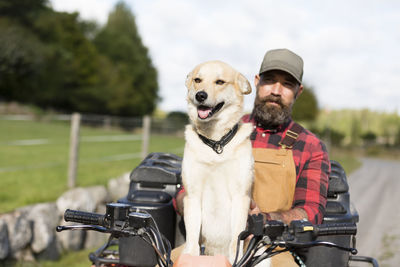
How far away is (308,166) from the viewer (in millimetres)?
2957

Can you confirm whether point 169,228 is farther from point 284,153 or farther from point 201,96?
point 201,96

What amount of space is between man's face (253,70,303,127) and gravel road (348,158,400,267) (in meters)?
3.60

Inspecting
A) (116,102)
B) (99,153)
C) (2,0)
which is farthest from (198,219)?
(116,102)

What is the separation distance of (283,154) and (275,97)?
0.46 metres

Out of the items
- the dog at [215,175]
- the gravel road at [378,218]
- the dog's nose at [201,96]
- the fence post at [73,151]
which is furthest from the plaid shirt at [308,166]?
the fence post at [73,151]

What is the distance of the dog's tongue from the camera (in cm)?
242

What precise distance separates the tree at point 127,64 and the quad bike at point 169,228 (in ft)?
139

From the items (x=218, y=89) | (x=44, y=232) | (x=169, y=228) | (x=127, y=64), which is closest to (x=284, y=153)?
(x=218, y=89)

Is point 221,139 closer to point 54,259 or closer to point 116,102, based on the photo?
point 54,259

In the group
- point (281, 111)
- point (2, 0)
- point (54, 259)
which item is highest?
point (2, 0)

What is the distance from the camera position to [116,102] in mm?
44719

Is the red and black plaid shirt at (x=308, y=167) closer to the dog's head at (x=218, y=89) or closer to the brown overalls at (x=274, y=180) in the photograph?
the brown overalls at (x=274, y=180)

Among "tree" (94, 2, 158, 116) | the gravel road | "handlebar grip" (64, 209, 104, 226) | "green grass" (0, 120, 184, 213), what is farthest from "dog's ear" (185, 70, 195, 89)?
"tree" (94, 2, 158, 116)

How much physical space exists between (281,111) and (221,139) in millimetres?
781
